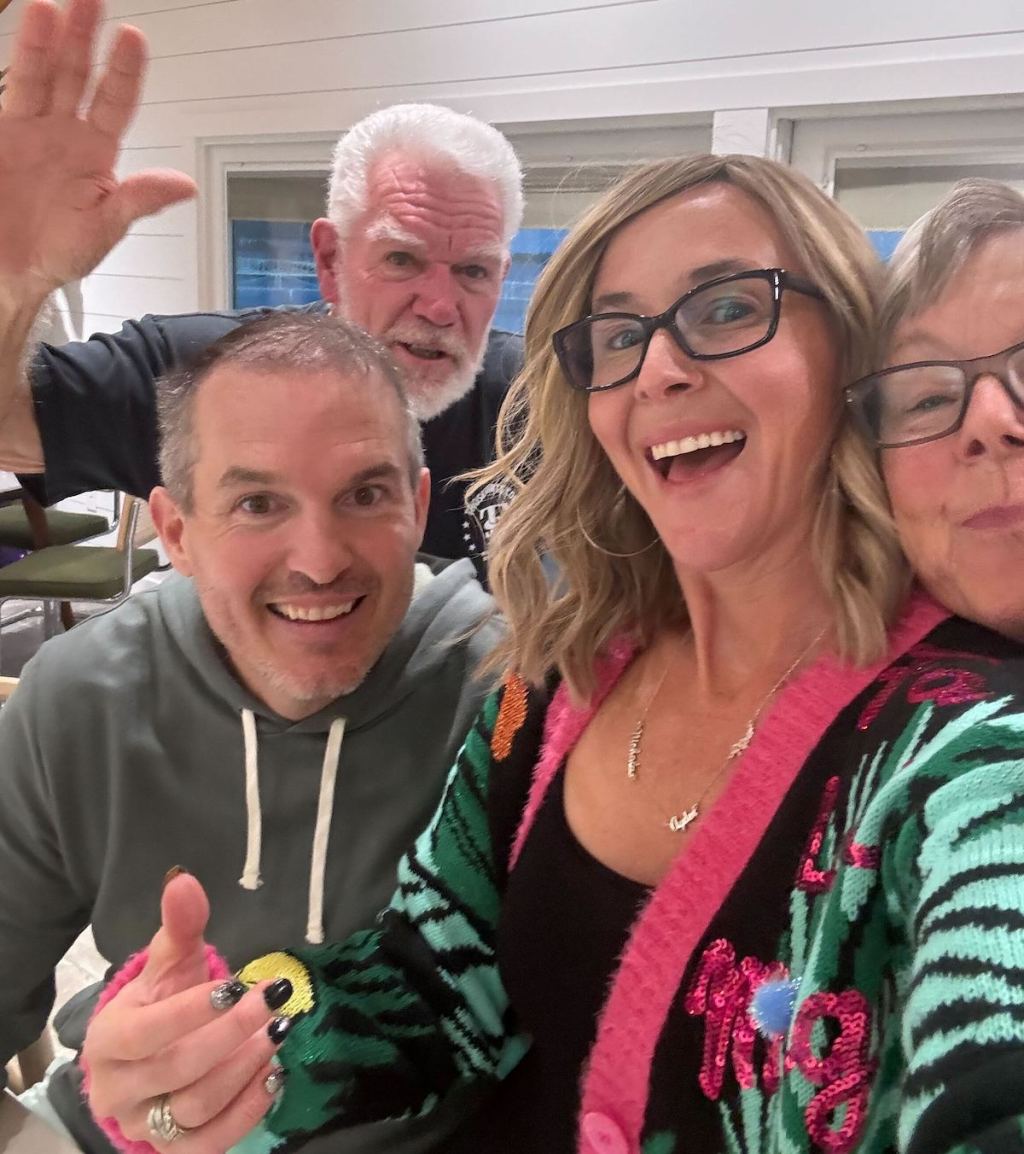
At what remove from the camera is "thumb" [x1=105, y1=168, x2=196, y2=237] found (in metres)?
1.40

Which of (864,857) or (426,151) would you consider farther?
(426,151)

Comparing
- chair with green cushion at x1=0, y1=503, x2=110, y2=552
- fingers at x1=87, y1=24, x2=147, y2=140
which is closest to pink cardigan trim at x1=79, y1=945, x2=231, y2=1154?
fingers at x1=87, y1=24, x2=147, y2=140

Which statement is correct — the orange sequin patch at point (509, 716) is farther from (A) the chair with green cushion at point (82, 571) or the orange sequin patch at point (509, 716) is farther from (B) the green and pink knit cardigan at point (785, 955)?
(A) the chair with green cushion at point (82, 571)

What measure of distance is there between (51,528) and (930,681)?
4.36 meters

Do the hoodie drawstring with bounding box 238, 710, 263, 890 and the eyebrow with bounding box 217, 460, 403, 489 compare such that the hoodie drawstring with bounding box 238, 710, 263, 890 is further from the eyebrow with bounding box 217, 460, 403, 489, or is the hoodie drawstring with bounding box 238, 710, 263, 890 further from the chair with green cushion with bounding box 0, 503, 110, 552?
the chair with green cushion with bounding box 0, 503, 110, 552

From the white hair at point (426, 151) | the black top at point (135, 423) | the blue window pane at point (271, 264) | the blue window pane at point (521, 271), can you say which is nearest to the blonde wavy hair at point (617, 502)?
the black top at point (135, 423)

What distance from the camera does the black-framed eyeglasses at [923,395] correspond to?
747 millimetres

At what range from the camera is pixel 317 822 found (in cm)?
114

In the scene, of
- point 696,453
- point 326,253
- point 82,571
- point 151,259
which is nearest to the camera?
point 696,453

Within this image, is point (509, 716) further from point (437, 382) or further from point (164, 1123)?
point (437, 382)

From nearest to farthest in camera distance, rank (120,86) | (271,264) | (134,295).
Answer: (120,86)
(271,264)
(134,295)

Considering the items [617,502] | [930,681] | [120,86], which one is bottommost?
[930,681]

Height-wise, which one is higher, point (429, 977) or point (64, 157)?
point (64, 157)

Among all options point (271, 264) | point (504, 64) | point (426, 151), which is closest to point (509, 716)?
point (426, 151)
